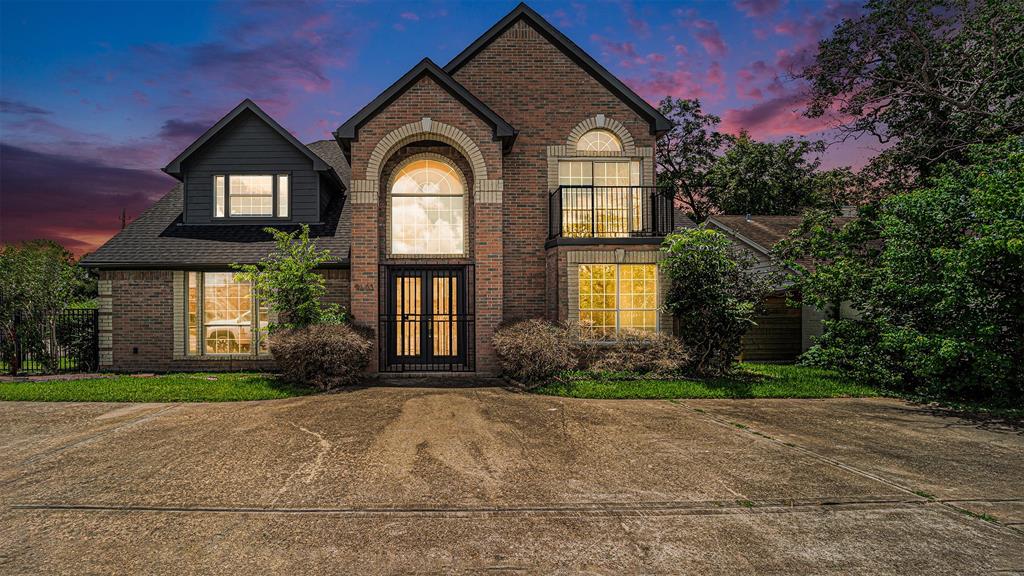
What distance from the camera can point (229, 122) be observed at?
13.5 m

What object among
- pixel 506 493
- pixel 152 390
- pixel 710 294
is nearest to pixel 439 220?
pixel 710 294

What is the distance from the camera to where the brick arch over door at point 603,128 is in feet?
42.3

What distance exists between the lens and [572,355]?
10.4m

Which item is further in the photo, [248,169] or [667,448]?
[248,169]

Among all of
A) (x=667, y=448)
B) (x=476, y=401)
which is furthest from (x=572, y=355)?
(x=667, y=448)

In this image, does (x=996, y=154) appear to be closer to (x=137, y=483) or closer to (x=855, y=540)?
(x=855, y=540)

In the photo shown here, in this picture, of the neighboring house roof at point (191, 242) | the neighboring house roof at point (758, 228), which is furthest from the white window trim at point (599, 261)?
the neighboring house roof at point (758, 228)

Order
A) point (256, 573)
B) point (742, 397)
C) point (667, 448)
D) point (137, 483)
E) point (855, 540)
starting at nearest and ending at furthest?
point (256, 573)
point (855, 540)
point (137, 483)
point (667, 448)
point (742, 397)

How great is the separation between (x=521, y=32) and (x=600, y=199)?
519 cm

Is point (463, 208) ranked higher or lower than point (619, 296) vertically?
higher

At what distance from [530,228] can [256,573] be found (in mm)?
10187

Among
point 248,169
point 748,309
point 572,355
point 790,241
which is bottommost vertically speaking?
point 572,355

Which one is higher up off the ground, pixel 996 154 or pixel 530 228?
pixel 996 154

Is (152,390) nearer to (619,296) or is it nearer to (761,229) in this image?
(619,296)
